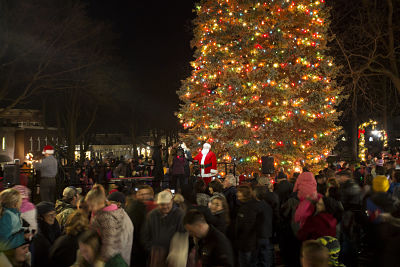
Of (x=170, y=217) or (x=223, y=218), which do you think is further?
(x=223, y=218)

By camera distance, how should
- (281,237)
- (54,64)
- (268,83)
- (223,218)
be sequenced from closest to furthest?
(223,218), (281,237), (268,83), (54,64)

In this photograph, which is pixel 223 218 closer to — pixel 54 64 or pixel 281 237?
pixel 281 237

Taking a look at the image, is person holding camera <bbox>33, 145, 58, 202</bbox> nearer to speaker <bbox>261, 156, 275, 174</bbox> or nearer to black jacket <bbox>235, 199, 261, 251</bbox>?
black jacket <bbox>235, 199, 261, 251</bbox>

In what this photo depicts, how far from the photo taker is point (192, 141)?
1792 centimetres

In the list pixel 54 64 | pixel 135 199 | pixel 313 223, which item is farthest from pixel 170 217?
pixel 54 64

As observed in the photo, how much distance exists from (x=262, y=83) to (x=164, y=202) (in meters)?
12.0

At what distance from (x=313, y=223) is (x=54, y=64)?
65.7 ft

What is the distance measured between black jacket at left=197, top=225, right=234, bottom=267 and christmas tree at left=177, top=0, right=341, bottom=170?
12.1 metres

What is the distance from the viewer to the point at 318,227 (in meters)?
5.63

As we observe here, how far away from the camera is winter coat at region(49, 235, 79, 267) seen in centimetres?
462

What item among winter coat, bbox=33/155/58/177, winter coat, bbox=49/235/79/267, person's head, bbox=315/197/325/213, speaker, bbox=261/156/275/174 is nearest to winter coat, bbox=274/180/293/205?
person's head, bbox=315/197/325/213

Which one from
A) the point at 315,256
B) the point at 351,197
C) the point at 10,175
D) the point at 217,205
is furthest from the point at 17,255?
Result: the point at 10,175

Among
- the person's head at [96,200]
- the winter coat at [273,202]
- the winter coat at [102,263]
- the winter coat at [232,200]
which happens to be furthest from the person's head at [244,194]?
the winter coat at [102,263]

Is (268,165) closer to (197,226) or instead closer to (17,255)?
(197,226)
